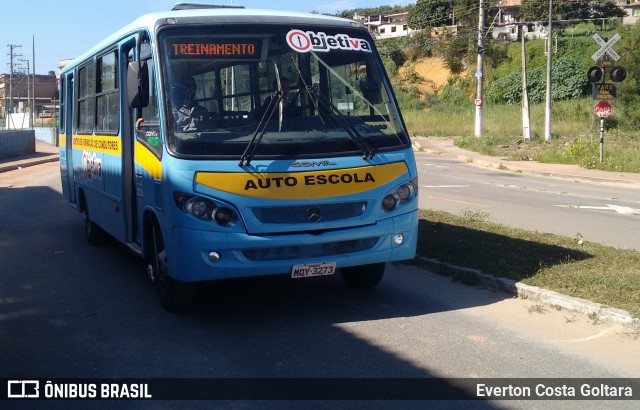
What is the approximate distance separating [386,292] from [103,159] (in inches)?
161

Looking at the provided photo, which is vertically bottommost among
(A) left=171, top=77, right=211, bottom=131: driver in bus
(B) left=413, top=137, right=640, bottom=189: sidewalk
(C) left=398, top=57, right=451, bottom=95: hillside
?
(B) left=413, top=137, right=640, bottom=189: sidewalk

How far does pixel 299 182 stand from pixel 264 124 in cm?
65

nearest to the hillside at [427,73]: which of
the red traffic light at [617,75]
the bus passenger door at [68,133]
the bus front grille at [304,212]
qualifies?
the red traffic light at [617,75]

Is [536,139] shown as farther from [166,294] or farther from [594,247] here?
[166,294]

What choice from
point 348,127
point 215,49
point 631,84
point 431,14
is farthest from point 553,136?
point 431,14

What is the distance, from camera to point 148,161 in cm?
699

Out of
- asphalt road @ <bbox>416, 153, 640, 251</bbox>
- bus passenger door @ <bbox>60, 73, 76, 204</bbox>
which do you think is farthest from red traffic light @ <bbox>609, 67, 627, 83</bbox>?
bus passenger door @ <bbox>60, 73, 76, 204</bbox>

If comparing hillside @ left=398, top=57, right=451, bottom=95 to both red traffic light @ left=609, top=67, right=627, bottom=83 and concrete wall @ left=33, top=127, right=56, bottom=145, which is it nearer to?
concrete wall @ left=33, top=127, right=56, bottom=145

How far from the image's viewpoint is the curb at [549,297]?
625cm

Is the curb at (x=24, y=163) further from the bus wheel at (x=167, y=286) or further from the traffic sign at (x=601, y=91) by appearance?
the bus wheel at (x=167, y=286)

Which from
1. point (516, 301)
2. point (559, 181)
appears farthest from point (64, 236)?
point (559, 181)

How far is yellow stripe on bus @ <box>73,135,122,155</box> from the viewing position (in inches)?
333

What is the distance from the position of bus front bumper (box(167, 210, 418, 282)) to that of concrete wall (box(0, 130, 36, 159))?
36.7 metres

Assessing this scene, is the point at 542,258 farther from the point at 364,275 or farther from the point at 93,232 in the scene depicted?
the point at 93,232
